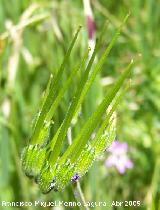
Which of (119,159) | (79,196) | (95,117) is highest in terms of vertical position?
(95,117)


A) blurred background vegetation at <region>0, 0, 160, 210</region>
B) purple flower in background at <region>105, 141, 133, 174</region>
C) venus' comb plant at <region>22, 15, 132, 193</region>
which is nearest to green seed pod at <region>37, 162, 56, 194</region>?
venus' comb plant at <region>22, 15, 132, 193</region>

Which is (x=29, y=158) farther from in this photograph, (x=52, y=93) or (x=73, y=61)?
(x=73, y=61)

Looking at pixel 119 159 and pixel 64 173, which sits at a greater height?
pixel 64 173

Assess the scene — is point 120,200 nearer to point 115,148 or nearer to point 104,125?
point 115,148

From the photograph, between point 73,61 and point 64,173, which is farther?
point 73,61

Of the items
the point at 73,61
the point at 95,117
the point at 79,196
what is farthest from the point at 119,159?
the point at 95,117

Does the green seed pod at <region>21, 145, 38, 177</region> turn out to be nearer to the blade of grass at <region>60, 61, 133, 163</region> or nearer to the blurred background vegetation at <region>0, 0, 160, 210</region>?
the blade of grass at <region>60, 61, 133, 163</region>

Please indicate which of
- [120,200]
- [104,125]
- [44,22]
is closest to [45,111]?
[104,125]
